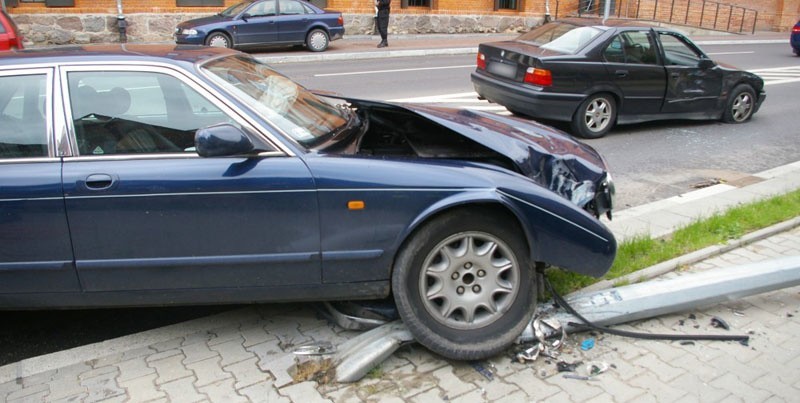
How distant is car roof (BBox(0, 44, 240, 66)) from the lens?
3469 mm

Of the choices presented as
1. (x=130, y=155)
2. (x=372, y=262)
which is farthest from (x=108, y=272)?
(x=372, y=262)

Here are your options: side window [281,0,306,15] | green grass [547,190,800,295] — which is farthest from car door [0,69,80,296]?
side window [281,0,306,15]

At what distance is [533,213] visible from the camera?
11.1 feet

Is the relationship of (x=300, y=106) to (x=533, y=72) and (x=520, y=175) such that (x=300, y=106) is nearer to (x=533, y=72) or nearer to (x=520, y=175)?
Result: (x=520, y=175)

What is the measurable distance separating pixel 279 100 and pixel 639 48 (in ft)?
22.4

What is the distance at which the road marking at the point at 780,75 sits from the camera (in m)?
15.1

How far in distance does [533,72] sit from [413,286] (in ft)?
19.6

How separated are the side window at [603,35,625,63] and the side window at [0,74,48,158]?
731cm

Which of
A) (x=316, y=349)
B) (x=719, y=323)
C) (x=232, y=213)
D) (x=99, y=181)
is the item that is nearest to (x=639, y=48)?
(x=719, y=323)

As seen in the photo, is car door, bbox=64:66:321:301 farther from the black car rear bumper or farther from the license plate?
the license plate

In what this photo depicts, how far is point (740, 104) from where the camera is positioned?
33.2 feet

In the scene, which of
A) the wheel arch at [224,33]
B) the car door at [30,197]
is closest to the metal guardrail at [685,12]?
the wheel arch at [224,33]

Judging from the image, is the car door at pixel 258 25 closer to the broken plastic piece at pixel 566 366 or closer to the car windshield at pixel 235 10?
the car windshield at pixel 235 10

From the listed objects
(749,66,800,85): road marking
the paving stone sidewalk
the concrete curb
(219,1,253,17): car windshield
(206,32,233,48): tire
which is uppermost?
(219,1,253,17): car windshield
